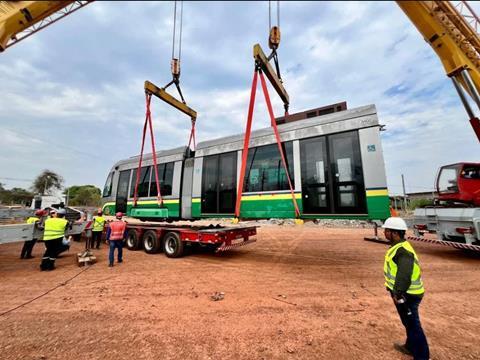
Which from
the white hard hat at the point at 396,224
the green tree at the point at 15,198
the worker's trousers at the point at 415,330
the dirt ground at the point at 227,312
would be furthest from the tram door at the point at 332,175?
the green tree at the point at 15,198

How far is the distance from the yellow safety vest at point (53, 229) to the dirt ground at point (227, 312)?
1.00 metres

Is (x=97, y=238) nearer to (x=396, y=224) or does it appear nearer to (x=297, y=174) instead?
(x=297, y=174)

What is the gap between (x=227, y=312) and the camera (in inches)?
151

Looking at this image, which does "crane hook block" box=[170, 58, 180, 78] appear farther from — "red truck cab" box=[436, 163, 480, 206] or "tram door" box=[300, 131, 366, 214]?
"red truck cab" box=[436, 163, 480, 206]

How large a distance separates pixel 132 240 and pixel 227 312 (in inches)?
272

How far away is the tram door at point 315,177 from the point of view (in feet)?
17.1

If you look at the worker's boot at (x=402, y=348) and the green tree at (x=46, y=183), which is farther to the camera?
the green tree at (x=46, y=183)

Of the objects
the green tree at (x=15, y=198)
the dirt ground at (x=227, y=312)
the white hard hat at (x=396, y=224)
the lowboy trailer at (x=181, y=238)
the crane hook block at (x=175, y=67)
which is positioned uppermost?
the crane hook block at (x=175, y=67)

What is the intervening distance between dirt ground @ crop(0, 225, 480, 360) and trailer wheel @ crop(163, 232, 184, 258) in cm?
92

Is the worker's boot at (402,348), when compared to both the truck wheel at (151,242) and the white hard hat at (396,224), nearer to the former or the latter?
the white hard hat at (396,224)

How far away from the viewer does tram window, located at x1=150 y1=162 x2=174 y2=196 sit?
8.16 metres

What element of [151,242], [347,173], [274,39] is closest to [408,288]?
[347,173]

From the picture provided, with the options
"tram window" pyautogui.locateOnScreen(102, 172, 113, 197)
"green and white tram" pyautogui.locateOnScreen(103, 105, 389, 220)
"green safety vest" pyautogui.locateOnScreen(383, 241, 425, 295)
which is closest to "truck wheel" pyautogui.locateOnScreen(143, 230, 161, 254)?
"green and white tram" pyautogui.locateOnScreen(103, 105, 389, 220)

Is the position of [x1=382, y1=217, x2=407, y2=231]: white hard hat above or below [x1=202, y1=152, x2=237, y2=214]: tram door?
below
